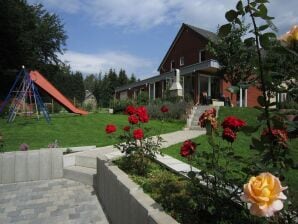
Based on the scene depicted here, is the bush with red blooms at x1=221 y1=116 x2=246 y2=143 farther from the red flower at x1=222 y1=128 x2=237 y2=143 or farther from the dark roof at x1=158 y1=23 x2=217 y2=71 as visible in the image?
the dark roof at x1=158 y1=23 x2=217 y2=71

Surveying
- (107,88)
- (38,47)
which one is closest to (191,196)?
(38,47)

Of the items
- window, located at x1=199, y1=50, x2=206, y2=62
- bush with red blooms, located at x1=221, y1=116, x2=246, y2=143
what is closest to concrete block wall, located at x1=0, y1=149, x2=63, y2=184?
bush with red blooms, located at x1=221, y1=116, x2=246, y2=143

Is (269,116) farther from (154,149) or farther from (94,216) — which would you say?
→ (94,216)

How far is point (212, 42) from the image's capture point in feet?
73.2

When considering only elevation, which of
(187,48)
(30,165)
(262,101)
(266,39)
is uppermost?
(187,48)

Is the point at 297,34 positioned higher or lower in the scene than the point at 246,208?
higher

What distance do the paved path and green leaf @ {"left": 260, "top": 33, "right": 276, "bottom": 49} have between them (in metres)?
3.95

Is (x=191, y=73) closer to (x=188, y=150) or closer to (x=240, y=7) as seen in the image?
(x=188, y=150)

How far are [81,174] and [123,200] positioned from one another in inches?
122

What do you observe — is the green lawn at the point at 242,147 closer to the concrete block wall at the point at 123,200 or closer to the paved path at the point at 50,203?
the concrete block wall at the point at 123,200

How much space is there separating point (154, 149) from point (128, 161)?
0.46m

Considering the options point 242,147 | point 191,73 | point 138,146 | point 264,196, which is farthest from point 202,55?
point 264,196

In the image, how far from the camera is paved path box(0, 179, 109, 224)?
5195 mm

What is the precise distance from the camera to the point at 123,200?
14.1 feet
